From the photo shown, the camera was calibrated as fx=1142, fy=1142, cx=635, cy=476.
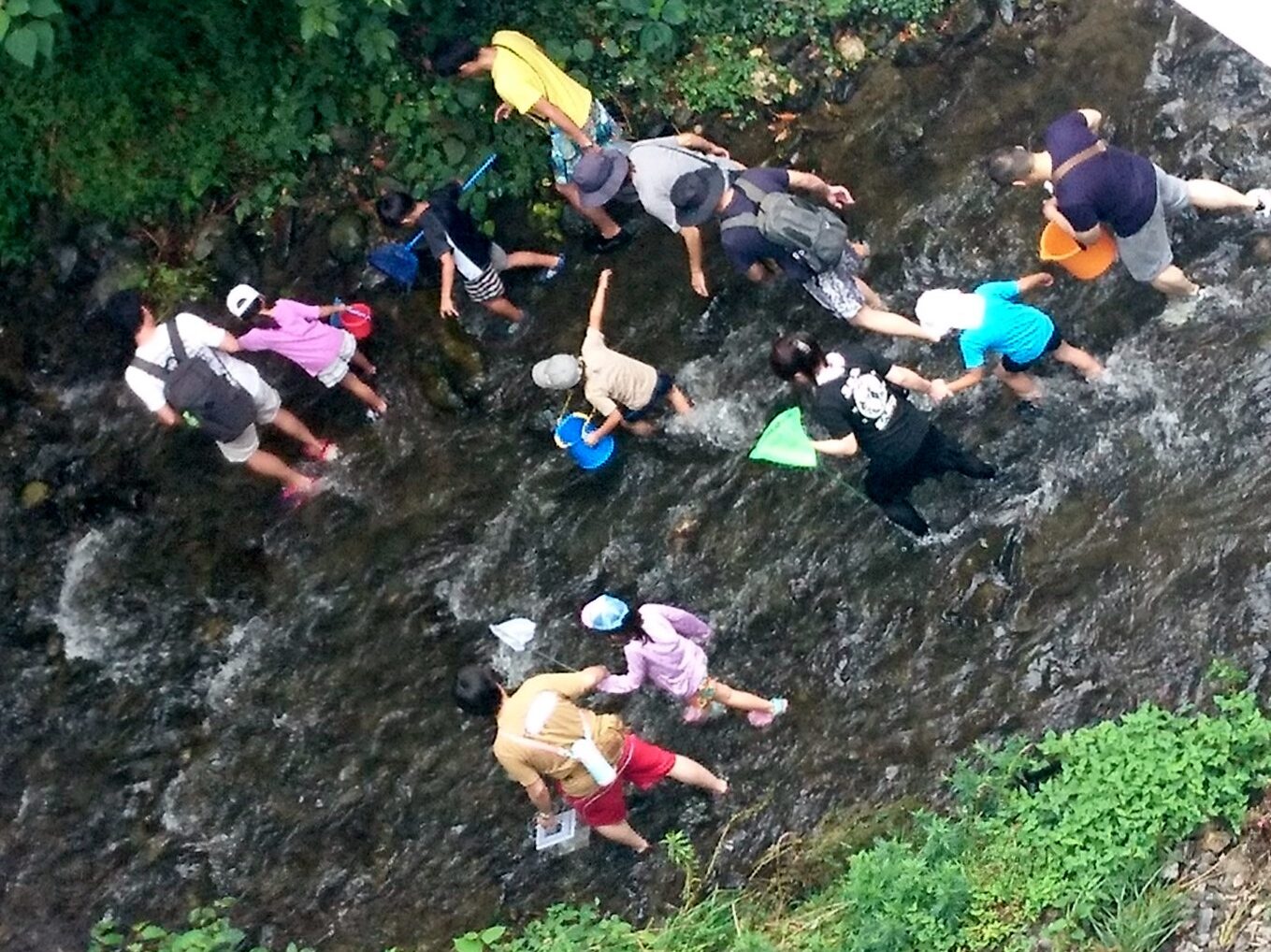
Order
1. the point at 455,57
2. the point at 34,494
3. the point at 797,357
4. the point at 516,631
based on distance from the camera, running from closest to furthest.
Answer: the point at 797,357
the point at 455,57
the point at 516,631
the point at 34,494

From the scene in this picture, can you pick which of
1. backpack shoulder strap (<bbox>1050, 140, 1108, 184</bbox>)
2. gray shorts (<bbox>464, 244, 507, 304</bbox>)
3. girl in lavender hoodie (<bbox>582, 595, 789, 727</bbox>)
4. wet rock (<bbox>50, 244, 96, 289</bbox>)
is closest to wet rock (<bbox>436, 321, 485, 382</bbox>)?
gray shorts (<bbox>464, 244, 507, 304</bbox>)

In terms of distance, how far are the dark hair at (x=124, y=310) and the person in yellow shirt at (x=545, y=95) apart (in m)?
2.24

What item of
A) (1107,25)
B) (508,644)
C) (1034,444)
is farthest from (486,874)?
(1107,25)

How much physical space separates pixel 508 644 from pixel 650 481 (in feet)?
4.11

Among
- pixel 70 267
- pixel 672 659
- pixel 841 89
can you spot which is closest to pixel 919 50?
pixel 841 89

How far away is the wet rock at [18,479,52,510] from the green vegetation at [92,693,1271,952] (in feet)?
11.9

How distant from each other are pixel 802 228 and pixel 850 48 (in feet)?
6.44

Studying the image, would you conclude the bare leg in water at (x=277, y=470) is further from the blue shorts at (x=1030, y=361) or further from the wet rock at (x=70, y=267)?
the blue shorts at (x=1030, y=361)

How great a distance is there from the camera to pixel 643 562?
6594 mm

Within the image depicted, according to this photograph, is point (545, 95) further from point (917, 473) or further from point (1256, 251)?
point (1256, 251)

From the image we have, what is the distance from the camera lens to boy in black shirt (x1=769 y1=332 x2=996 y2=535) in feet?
17.4

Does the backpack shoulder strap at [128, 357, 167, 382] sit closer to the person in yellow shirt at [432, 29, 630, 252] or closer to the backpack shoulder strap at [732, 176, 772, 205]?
the person in yellow shirt at [432, 29, 630, 252]

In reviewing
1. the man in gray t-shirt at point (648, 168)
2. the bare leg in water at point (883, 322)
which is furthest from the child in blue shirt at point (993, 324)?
the man in gray t-shirt at point (648, 168)

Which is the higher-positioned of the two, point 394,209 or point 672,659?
point 394,209
